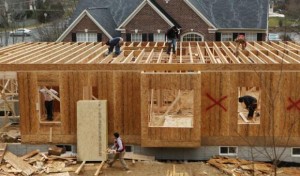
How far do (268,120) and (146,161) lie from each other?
4749mm

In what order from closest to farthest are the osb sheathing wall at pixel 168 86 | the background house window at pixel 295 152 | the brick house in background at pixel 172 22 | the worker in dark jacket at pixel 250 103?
the osb sheathing wall at pixel 168 86 → the background house window at pixel 295 152 → the worker in dark jacket at pixel 250 103 → the brick house in background at pixel 172 22

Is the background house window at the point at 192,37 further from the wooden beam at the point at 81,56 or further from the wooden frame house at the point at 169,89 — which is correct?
the wooden frame house at the point at 169,89

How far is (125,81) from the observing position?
1723 centimetres

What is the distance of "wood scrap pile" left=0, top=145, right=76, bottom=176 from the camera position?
1582 cm

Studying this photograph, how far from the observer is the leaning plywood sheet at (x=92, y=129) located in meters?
16.9

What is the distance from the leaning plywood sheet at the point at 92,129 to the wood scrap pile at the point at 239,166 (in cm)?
406

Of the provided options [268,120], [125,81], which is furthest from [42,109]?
[268,120]

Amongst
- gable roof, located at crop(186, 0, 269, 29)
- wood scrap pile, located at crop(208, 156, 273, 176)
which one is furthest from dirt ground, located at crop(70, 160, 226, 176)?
gable roof, located at crop(186, 0, 269, 29)

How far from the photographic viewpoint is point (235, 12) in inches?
1537

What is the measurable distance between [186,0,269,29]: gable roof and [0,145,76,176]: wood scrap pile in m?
23.3

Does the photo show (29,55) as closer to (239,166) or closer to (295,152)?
(239,166)

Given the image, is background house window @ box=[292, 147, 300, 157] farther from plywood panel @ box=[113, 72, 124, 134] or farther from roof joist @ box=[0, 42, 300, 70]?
plywood panel @ box=[113, 72, 124, 134]

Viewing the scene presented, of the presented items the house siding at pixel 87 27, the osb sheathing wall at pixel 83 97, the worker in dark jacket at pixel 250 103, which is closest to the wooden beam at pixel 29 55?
the osb sheathing wall at pixel 83 97

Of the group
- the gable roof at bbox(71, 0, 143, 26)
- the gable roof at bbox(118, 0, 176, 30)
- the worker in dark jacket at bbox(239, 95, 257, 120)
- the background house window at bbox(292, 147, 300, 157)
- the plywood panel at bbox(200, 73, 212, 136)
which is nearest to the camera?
the plywood panel at bbox(200, 73, 212, 136)
